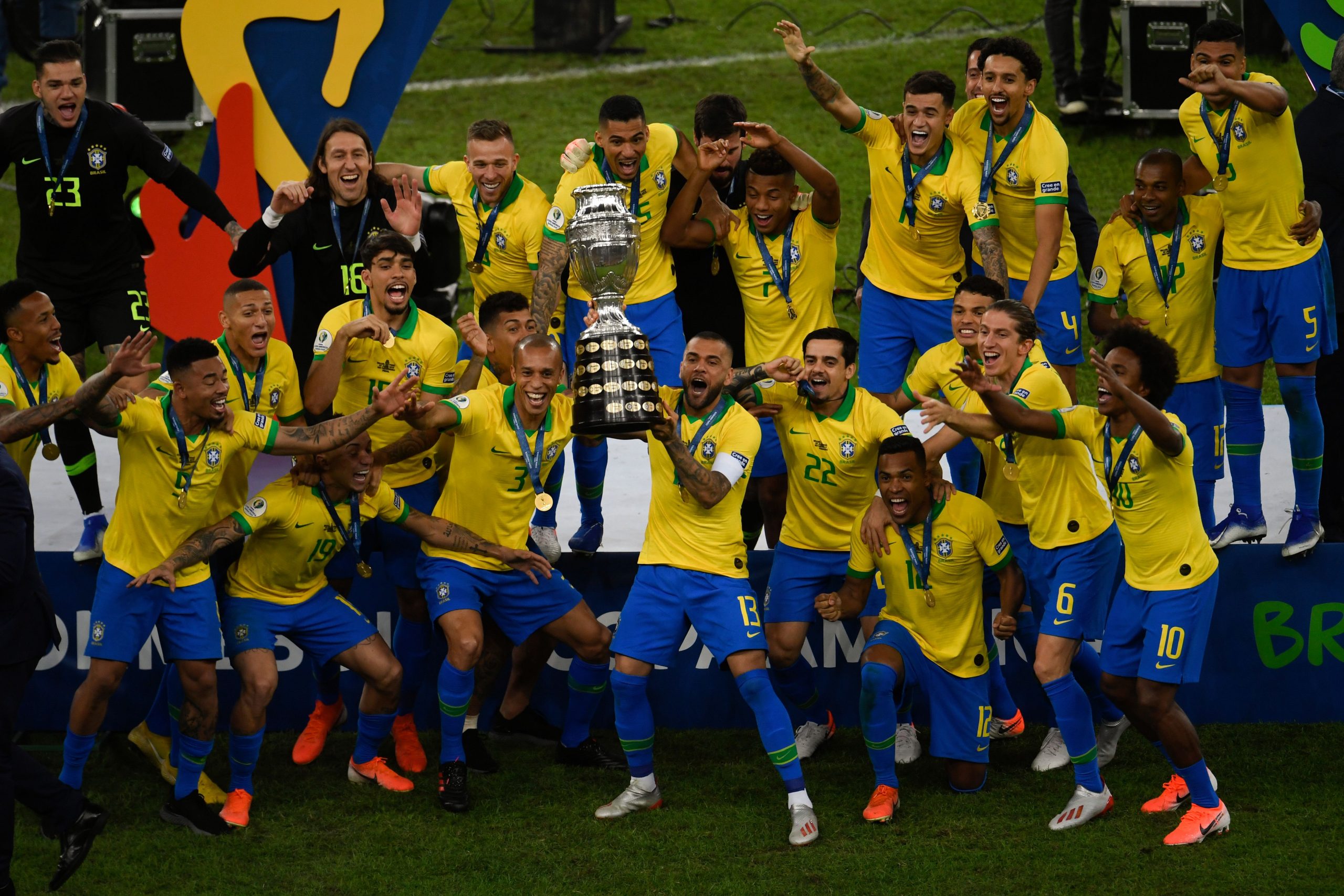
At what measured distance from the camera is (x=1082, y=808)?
20.7 feet

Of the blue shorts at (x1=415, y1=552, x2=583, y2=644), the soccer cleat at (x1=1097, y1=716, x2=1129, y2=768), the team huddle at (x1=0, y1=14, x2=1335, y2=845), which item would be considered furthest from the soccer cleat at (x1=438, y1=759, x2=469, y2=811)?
the soccer cleat at (x1=1097, y1=716, x2=1129, y2=768)

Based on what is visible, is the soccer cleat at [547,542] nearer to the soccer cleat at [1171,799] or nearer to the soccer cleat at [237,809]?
the soccer cleat at [237,809]

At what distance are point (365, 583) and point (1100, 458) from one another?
327 cm

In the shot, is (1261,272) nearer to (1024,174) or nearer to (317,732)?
(1024,174)

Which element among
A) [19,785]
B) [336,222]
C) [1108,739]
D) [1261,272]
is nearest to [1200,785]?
[1108,739]

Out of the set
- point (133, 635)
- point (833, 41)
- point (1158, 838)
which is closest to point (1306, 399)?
point (1158, 838)

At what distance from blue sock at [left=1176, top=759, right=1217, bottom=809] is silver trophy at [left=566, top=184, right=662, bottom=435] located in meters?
2.43

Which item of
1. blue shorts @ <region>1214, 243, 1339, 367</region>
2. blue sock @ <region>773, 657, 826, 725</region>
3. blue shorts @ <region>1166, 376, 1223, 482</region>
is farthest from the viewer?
blue shorts @ <region>1166, 376, 1223, 482</region>

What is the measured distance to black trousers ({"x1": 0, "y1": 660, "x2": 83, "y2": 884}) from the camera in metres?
5.53

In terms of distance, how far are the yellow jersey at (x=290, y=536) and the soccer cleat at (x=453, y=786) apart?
36.3 inches

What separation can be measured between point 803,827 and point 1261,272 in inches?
131

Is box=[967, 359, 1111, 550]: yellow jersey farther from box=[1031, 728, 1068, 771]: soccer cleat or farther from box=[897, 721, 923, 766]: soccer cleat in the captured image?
box=[897, 721, 923, 766]: soccer cleat

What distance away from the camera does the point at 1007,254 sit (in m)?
7.70

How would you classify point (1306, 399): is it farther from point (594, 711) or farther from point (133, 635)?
point (133, 635)
